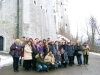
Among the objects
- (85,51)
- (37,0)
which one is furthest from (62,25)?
(85,51)

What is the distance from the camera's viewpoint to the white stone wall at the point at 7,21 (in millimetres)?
22797

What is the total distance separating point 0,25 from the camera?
74.8 ft

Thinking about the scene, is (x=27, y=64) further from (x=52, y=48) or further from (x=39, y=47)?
(x=52, y=48)

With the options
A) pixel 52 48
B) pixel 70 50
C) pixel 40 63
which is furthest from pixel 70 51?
pixel 40 63

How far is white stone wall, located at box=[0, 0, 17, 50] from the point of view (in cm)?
2280

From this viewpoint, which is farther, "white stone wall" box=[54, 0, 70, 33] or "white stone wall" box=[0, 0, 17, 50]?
"white stone wall" box=[54, 0, 70, 33]

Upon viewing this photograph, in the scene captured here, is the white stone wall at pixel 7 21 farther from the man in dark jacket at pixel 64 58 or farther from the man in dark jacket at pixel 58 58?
the man in dark jacket at pixel 58 58

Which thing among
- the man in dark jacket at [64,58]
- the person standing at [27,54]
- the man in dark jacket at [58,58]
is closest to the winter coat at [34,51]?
the person standing at [27,54]

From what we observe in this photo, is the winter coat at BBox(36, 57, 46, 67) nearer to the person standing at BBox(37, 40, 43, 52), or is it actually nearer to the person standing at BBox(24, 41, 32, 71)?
the person standing at BBox(24, 41, 32, 71)

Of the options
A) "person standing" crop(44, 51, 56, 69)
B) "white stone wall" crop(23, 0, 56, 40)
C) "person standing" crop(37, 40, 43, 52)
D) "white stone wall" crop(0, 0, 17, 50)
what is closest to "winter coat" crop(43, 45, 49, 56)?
"person standing" crop(37, 40, 43, 52)

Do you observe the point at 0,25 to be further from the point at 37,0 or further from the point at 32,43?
the point at 32,43

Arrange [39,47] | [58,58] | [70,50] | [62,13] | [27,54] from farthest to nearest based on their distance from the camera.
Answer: [62,13], [70,50], [58,58], [39,47], [27,54]

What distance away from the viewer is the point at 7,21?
74.8 feet

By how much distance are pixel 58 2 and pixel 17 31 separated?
114 feet
